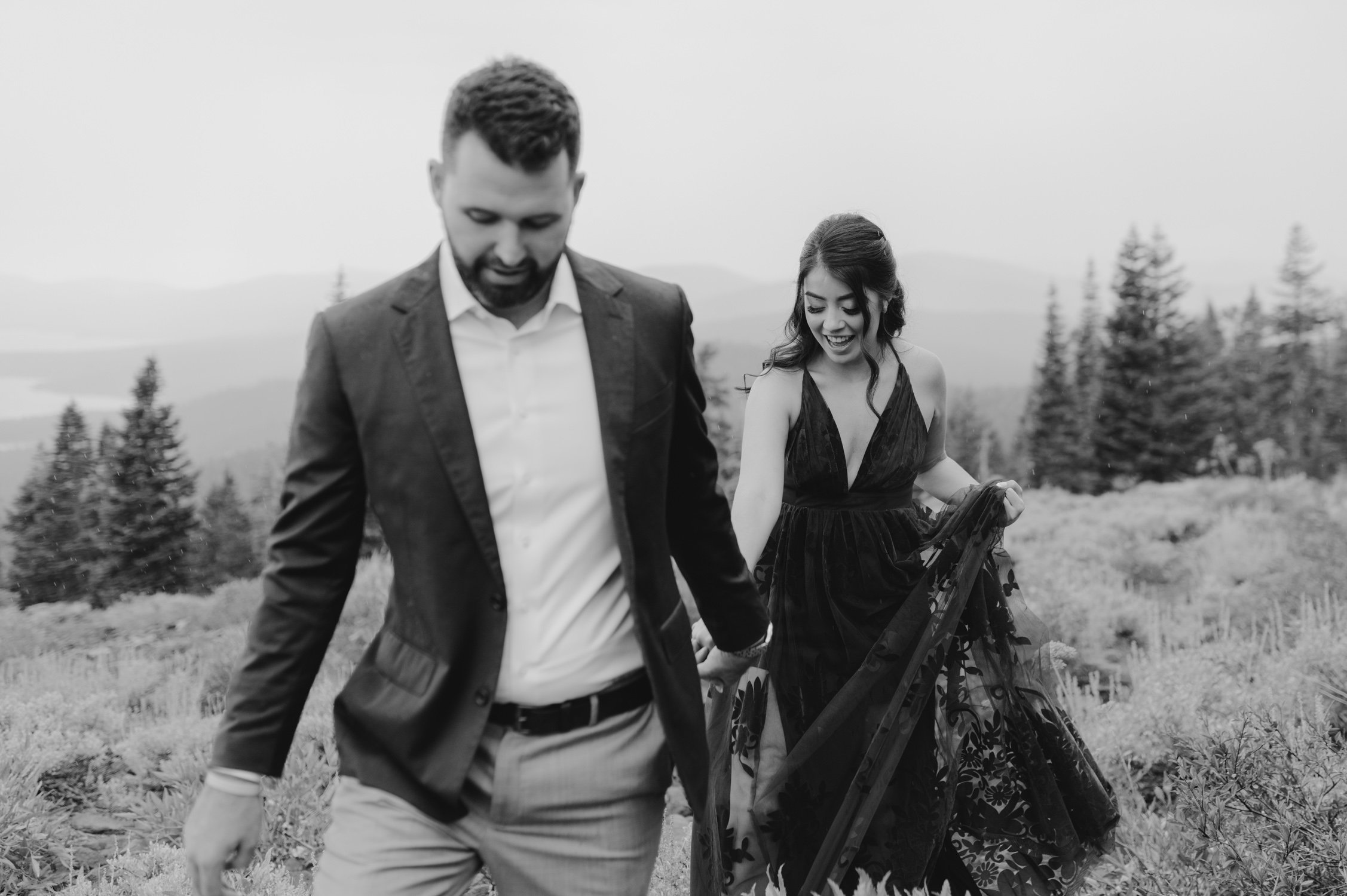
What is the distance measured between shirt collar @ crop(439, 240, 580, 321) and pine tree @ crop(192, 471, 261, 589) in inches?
2583

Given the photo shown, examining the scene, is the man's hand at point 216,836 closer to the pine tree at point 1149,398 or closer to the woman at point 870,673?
the woman at point 870,673

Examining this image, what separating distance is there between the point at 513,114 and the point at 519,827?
1229mm

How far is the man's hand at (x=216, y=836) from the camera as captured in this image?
186cm

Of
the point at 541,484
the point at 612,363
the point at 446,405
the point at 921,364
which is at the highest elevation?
the point at 921,364

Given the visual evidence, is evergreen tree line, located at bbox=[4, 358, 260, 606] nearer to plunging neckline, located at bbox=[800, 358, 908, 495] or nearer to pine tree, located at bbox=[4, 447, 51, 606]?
pine tree, located at bbox=[4, 447, 51, 606]

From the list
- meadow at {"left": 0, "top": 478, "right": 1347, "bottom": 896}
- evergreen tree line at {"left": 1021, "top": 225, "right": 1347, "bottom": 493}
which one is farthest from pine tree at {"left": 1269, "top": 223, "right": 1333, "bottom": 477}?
meadow at {"left": 0, "top": 478, "right": 1347, "bottom": 896}

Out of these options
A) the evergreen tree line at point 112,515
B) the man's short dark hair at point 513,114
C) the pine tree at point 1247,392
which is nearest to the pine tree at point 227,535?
the evergreen tree line at point 112,515

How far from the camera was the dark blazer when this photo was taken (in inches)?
75.5

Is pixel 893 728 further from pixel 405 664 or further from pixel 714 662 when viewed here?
pixel 405 664

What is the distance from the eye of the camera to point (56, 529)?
5656 centimetres

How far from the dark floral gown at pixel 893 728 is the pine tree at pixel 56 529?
5632 centimetres

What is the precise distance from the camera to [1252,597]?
8.11m

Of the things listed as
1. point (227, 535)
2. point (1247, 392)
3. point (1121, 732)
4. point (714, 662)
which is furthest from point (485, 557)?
point (227, 535)

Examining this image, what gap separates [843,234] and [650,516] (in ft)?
6.86
